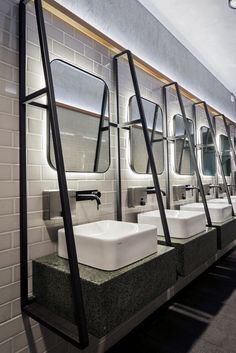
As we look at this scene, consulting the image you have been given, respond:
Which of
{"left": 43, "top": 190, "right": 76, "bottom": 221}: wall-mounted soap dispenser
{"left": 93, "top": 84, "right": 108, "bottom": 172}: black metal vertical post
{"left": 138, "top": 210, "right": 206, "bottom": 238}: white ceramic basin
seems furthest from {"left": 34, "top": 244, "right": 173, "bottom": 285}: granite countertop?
{"left": 93, "top": 84, "right": 108, "bottom": 172}: black metal vertical post

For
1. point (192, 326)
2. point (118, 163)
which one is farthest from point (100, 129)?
point (192, 326)

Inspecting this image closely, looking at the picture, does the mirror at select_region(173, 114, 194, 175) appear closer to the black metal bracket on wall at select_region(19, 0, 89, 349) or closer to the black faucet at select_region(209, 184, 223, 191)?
the black faucet at select_region(209, 184, 223, 191)

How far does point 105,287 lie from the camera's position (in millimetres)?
1064

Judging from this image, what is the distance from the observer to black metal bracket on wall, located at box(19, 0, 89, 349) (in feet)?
3.45

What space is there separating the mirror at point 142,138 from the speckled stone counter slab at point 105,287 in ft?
3.24

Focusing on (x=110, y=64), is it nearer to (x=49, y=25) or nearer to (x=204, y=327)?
(x=49, y=25)

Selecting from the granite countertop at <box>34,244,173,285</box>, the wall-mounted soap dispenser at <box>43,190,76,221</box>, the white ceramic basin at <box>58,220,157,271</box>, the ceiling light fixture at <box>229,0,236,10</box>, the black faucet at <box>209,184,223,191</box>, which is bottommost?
the granite countertop at <box>34,244,173,285</box>

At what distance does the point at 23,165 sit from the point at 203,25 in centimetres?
246

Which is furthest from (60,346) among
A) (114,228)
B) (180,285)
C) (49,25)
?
(49,25)

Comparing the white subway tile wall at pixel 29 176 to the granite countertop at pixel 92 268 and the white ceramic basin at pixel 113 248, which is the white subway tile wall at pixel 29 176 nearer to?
the granite countertop at pixel 92 268

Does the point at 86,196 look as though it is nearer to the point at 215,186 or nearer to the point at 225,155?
the point at 215,186

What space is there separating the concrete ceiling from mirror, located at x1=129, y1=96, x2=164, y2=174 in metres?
0.87

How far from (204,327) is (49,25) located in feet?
8.01

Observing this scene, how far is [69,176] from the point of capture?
1680 mm
